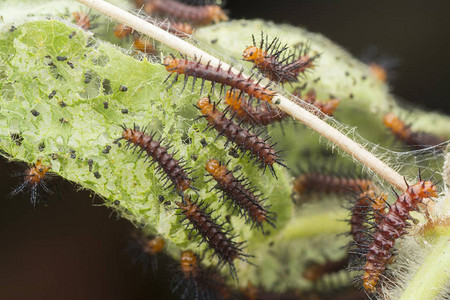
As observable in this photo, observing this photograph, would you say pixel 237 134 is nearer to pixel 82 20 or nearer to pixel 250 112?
pixel 250 112

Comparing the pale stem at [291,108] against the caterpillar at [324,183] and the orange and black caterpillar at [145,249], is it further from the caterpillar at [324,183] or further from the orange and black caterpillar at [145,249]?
the orange and black caterpillar at [145,249]

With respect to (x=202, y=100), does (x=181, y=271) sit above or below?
below

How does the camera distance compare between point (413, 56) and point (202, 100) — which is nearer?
point (202, 100)

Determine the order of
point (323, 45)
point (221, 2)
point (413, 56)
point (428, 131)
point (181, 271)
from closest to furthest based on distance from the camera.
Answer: point (181, 271)
point (323, 45)
point (428, 131)
point (221, 2)
point (413, 56)

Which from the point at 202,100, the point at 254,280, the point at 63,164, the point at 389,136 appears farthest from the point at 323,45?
the point at 63,164

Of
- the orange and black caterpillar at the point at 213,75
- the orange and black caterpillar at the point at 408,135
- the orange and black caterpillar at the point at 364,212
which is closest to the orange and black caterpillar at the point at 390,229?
the orange and black caterpillar at the point at 364,212

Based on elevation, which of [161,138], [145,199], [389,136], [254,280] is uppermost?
[389,136]

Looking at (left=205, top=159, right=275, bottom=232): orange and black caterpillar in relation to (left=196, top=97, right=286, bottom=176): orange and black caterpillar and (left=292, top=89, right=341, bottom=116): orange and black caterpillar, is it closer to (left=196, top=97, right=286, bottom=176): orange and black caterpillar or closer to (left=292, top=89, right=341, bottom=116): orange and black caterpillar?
(left=196, top=97, right=286, bottom=176): orange and black caterpillar

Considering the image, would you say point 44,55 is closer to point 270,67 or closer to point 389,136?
point 270,67
